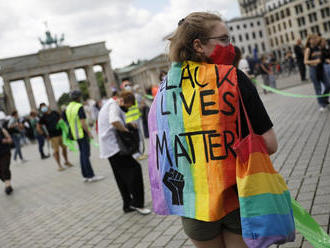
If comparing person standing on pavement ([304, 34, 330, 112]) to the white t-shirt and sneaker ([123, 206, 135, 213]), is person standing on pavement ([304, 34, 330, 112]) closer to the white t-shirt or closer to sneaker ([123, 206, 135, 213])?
the white t-shirt

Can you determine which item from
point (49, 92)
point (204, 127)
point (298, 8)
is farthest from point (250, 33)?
point (204, 127)

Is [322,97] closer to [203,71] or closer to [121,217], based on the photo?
[121,217]

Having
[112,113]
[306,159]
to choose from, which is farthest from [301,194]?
[112,113]

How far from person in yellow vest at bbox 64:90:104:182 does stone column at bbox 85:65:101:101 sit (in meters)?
51.4

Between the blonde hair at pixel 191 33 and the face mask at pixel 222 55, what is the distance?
0.05m

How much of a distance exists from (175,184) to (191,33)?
0.79m

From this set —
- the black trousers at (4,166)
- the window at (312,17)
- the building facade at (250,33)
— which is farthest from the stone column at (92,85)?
the window at (312,17)

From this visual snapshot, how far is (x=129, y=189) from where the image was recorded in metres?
5.62

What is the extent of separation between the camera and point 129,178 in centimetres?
557

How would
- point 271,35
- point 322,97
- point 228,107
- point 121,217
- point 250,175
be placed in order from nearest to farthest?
point 250,175, point 228,107, point 121,217, point 322,97, point 271,35

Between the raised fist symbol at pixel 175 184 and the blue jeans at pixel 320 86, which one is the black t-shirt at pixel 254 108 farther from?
the blue jeans at pixel 320 86

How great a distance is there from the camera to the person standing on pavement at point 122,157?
219 inches

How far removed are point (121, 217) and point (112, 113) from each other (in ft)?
5.10

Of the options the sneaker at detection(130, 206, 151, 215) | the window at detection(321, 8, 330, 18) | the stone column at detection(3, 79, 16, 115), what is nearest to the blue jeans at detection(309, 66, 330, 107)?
the sneaker at detection(130, 206, 151, 215)
